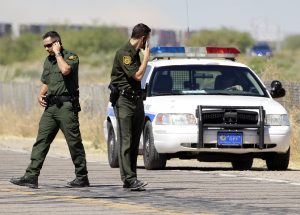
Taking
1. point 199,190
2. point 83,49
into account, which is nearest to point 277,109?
point 199,190

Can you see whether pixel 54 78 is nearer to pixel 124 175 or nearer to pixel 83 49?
pixel 124 175

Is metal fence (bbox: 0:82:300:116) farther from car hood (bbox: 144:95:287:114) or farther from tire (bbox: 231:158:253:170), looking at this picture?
car hood (bbox: 144:95:287:114)

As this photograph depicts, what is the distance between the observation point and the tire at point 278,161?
20438 mm

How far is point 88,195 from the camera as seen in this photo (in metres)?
15.1

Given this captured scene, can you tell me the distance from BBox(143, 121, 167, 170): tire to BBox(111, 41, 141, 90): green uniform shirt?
12.4 feet

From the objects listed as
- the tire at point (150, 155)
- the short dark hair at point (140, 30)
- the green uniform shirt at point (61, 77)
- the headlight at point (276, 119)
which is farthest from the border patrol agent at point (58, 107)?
the headlight at point (276, 119)

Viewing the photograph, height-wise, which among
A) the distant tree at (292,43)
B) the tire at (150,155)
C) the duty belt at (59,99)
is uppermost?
the duty belt at (59,99)

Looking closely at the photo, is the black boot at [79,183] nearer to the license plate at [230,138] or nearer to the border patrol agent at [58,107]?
the border patrol agent at [58,107]

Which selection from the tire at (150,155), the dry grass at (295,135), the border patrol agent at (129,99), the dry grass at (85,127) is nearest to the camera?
the border patrol agent at (129,99)

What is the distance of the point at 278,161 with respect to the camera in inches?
809

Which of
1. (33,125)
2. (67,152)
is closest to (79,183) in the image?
(67,152)

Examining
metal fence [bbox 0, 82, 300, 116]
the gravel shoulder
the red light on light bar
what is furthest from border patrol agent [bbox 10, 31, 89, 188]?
metal fence [bbox 0, 82, 300, 116]

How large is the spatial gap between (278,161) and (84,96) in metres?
14.9

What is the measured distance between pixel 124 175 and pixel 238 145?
13.2 feet
